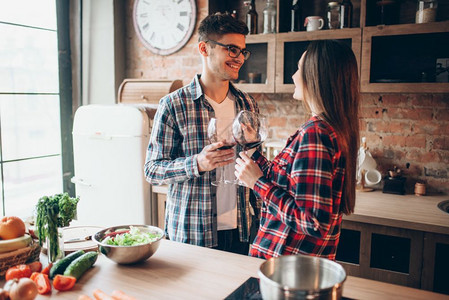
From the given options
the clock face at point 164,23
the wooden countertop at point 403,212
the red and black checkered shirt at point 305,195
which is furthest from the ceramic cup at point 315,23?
the red and black checkered shirt at point 305,195

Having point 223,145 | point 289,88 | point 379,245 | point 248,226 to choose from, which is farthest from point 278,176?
point 289,88

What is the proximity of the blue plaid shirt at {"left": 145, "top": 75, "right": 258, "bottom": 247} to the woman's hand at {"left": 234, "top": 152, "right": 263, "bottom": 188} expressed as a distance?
1.57 ft

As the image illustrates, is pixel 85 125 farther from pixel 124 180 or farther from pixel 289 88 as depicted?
pixel 289 88

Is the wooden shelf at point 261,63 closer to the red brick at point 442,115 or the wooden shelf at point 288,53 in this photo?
the wooden shelf at point 288,53

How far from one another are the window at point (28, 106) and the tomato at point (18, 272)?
7.38 ft

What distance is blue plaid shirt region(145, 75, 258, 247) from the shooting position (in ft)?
6.45

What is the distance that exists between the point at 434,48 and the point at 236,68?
1503 millimetres

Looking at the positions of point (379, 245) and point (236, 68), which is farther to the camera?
point (379, 245)

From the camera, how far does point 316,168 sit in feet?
4.19

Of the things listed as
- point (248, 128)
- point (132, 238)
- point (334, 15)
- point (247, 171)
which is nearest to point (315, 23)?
point (334, 15)

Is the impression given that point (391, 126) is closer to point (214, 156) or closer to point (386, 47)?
point (386, 47)

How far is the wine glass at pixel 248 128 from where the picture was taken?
1.50 metres

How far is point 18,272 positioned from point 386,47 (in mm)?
2513

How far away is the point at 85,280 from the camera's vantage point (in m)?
1.33
